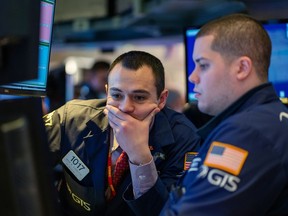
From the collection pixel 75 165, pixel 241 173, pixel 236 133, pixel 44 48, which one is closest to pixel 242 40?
pixel 236 133

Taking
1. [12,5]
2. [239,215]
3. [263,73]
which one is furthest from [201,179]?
[12,5]

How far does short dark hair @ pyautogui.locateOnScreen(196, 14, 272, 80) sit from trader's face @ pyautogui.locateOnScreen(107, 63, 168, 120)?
0.44m

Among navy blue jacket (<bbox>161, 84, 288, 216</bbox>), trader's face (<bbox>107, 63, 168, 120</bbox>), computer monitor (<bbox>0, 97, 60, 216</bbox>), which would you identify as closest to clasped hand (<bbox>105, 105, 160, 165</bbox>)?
trader's face (<bbox>107, 63, 168, 120</bbox>)

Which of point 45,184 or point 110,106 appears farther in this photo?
point 110,106

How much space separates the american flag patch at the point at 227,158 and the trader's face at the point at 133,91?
60 centimetres

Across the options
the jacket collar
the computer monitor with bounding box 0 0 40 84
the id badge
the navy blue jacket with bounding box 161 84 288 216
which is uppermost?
the computer monitor with bounding box 0 0 40 84

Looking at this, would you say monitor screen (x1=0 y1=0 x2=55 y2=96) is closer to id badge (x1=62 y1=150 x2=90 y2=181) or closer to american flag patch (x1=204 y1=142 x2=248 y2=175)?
id badge (x1=62 y1=150 x2=90 y2=181)

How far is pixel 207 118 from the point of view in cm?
252

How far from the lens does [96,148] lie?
1797mm

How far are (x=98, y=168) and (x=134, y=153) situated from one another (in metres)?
0.24

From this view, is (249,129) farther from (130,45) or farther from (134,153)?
(130,45)

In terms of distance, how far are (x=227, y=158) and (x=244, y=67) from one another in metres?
0.32

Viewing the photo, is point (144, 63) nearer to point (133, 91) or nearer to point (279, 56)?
point (133, 91)

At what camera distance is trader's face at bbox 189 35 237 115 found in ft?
4.34
